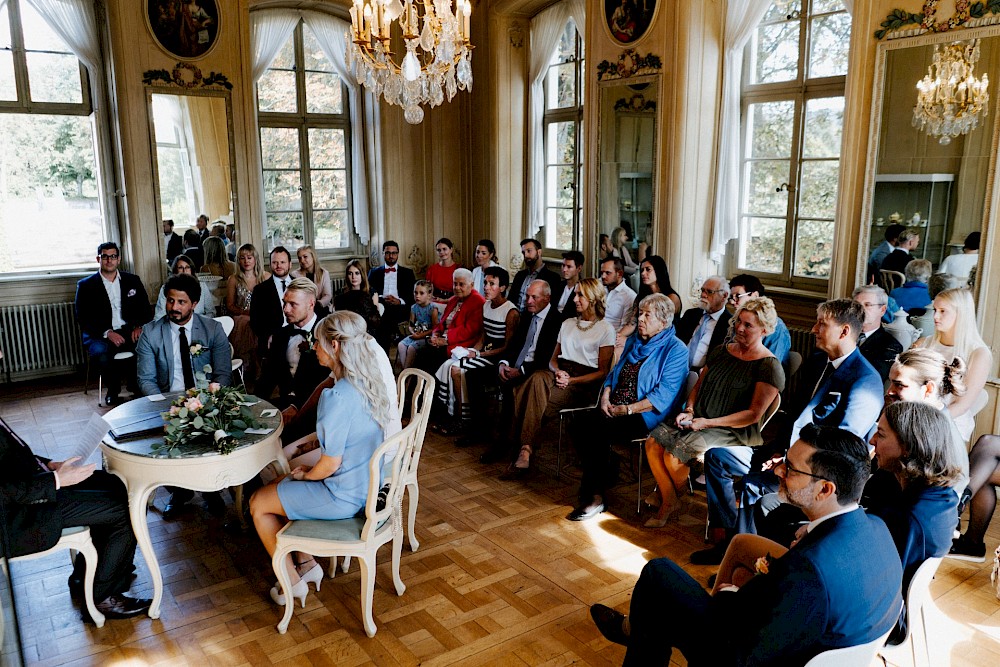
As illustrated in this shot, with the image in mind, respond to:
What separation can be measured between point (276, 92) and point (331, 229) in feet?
5.40

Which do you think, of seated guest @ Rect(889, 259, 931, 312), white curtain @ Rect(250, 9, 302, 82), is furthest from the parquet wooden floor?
white curtain @ Rect(250, 9, 302, 82)

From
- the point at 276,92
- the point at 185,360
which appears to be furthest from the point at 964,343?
the point at 276,92

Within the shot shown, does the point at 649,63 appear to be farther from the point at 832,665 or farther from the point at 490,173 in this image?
the point at 832,665

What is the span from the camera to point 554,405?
5094 mm

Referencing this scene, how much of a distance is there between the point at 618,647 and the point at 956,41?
4.06m

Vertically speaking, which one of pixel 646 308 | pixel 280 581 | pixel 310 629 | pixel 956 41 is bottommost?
pixel 310 629

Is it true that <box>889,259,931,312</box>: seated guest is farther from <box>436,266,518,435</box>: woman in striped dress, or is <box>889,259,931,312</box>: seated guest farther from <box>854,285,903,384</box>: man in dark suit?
<box>436,266,518,435</box>: woman in striped dress

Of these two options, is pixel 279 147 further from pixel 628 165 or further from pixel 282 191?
pixel 628 165

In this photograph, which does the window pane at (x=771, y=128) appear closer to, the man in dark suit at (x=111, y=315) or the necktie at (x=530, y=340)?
the necktie at (x=530, y=340)

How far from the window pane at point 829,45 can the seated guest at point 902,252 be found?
1.55m

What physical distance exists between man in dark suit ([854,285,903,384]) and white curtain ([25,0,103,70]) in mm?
7253

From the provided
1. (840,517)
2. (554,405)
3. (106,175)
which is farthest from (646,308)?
(106,175)

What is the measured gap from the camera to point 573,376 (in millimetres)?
5160

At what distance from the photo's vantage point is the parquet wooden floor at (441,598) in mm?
3270
